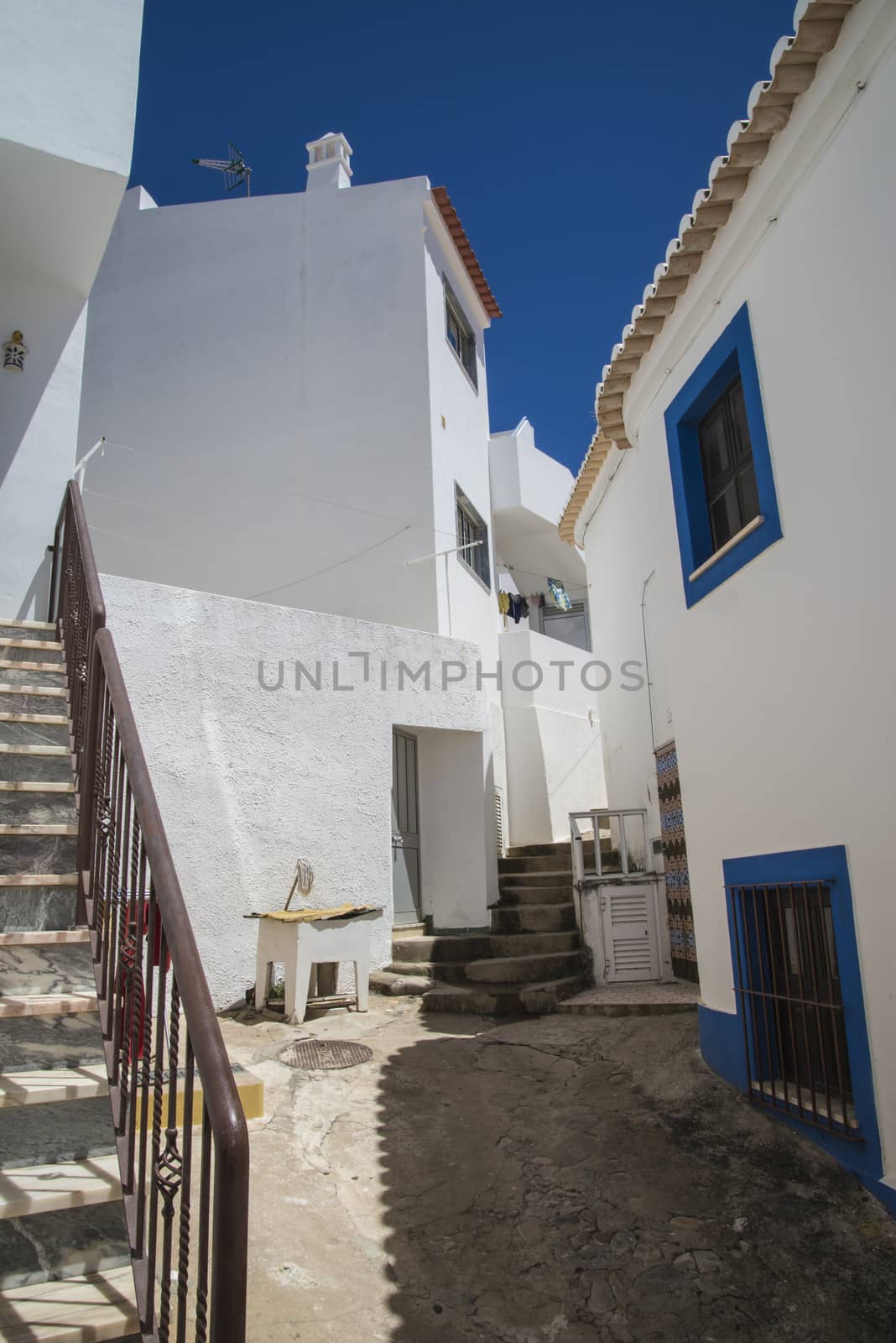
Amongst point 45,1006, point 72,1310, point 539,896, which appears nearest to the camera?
point 72,1310

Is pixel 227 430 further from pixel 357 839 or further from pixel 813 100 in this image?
pixel 813 100

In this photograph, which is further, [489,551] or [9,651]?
[489,551]

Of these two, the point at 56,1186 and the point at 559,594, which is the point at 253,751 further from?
the point at 559,594

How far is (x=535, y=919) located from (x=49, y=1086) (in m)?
6.62

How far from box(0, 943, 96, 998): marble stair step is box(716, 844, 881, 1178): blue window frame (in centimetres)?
293

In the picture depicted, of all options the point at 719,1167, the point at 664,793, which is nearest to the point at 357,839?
the point at 664,793

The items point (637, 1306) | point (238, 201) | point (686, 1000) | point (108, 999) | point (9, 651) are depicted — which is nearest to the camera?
point (108, 999)

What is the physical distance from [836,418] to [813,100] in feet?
4.69

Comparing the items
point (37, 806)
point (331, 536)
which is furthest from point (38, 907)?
point (331, 536)

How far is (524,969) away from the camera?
25.8ft

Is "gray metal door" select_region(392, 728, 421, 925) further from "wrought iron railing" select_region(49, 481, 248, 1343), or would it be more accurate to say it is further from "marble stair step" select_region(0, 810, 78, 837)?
"marble stair step" select_region(0, 810, 78, 837)

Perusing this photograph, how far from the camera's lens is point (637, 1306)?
10.6 ft

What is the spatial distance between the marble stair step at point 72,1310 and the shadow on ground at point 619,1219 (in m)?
0.91

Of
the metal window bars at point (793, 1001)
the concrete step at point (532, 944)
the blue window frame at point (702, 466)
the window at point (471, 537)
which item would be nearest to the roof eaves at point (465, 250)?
the window at point (471, 537)
